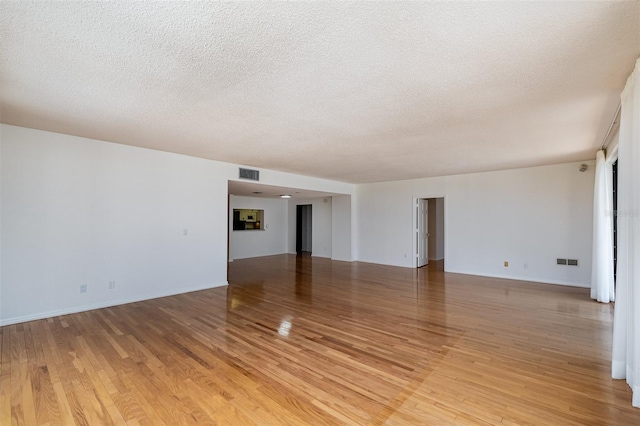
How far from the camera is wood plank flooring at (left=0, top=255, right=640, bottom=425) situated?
78.7 inches

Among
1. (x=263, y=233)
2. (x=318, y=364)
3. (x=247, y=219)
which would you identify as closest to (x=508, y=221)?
(x=318, y=364)

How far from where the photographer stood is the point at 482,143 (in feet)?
14.1

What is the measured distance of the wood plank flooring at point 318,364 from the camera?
78.7 inches

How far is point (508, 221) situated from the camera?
6.52 m

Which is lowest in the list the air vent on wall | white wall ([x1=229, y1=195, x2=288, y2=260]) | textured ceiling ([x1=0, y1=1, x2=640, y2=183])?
white wall ([x1=229, y1=195, x2=288, y2=260])

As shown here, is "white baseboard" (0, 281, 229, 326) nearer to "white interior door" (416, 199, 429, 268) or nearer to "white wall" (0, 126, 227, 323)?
"white wall" (0, 126, 227, 323)

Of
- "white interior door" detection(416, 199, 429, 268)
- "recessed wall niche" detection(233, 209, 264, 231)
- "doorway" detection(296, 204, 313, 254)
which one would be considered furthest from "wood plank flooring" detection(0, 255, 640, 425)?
"doorway" detection(296, 204, 313, 254)

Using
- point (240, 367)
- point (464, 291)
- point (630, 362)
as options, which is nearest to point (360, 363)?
point (240, 367)

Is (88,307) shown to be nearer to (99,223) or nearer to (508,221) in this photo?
(99,223)

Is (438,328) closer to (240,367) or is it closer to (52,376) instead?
(240,367)

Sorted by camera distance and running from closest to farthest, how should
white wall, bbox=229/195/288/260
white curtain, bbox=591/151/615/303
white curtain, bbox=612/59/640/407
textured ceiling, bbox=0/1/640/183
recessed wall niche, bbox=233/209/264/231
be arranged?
textured ceiling, bbox=0/1/640/183
white curtain, bbox=612/59/640/407
white curtain, bbox=591/151/615/303
white wall, bbox=229/195/288/260
recessed wall niche, bbox=233/209/264/231

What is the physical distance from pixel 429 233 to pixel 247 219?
6.51m

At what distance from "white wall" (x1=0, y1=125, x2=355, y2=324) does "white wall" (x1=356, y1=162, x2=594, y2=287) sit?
5064 millimetres

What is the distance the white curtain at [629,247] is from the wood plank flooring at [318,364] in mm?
259
